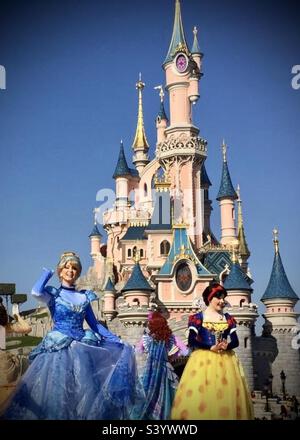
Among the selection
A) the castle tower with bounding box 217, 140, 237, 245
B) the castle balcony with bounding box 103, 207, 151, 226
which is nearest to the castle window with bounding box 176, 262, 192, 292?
the castle tower with bounding box 217, 140, 237, 245

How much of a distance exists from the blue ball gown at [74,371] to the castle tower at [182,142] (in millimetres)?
16959

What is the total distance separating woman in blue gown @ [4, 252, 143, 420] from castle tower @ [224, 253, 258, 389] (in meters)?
13.5

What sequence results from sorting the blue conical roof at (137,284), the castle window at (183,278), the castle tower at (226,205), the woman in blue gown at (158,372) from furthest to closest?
1. the castle tower at (226,205)
2. the castle window at (183,278)
3. the blue conical roof at (137,284)
4. the woman in blue gown at (158,372)

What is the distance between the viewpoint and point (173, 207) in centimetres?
2205

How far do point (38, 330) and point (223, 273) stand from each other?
722 cm

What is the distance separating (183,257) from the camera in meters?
20.3

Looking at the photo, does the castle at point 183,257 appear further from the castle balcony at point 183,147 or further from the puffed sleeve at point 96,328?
the puffed sleeve at point 96,328

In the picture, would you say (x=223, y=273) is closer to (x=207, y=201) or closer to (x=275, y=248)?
(x=275, y=248)

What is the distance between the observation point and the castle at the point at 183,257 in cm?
1928

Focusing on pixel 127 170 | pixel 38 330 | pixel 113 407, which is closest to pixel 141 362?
pixel 113 407

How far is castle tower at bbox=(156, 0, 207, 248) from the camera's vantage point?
2269cm

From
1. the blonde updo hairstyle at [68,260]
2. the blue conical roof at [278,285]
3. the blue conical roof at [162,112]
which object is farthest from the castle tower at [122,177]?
the blonde updo hairstyle at [68,260]

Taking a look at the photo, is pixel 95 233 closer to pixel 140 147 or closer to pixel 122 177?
pixel 122 177

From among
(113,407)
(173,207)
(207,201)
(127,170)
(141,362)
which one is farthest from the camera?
(127,170)
